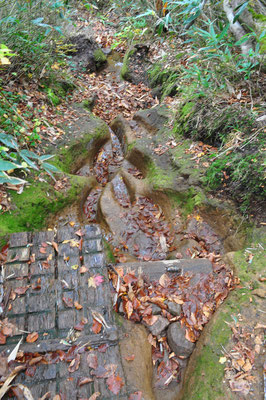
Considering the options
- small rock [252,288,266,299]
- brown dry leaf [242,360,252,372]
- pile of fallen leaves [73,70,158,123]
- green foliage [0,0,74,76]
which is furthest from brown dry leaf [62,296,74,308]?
pile of fallen leaves [73,70,158,123]

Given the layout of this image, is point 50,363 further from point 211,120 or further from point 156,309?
point 211,120

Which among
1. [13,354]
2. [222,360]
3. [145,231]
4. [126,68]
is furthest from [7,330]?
[126,68]

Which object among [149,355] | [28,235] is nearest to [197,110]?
[28,235]

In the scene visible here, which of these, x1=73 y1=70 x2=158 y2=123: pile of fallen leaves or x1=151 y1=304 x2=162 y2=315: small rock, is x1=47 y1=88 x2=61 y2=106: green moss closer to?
x1=73 y1=70 x2=158 y2=123: pile of fallen leaves

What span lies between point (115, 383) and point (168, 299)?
112 cm

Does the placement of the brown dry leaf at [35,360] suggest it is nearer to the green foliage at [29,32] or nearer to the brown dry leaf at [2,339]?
the brown dry leaf at [2,339]

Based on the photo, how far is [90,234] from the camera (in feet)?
10.4

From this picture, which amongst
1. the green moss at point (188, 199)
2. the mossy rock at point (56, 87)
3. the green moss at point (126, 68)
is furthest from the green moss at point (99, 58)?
the green moss at point (188, 199)

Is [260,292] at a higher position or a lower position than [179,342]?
higher

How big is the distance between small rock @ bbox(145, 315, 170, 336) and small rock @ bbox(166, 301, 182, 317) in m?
0.13

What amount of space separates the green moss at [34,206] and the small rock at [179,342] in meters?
2.52

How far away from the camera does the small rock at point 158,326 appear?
2746 mm

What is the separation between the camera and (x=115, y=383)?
6.82 ft

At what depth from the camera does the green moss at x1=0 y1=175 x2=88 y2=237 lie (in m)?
3.60
